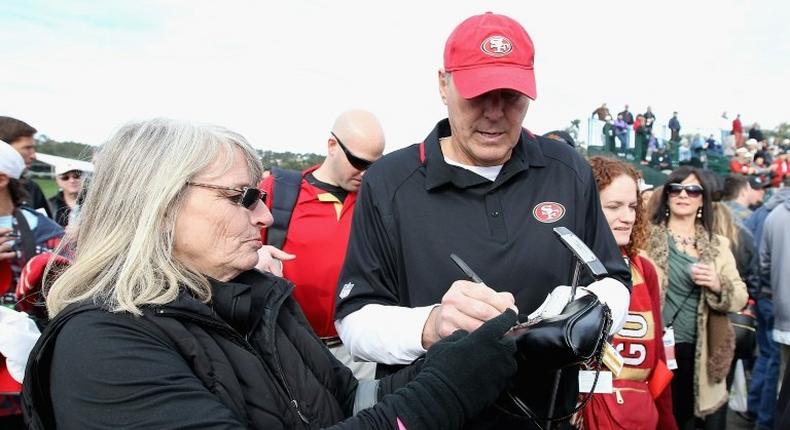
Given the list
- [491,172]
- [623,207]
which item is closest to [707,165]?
[623,207]

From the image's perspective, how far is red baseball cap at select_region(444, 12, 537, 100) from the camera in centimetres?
202

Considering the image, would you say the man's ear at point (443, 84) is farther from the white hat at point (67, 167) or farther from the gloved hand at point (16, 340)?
the white hat at point (67, 167)

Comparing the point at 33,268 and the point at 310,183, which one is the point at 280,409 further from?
the point at 310,183

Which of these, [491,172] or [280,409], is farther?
[491,172]

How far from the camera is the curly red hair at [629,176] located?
3492mm

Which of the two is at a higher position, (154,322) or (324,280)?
(154,322)

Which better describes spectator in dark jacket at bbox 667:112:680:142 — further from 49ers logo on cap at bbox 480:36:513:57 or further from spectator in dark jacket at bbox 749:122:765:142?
49ers logo on cap at bbox 480:36:513:57

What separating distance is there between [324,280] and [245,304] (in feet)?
6.33

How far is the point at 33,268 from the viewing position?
239 centimetres

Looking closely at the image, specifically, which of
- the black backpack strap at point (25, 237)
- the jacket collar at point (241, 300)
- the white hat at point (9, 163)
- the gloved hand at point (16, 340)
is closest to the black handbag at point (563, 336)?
the jacket collar at point (241, 300)

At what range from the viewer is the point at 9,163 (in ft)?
11.4

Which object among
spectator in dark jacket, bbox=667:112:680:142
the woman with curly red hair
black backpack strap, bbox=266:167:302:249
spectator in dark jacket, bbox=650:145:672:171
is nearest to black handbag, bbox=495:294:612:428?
the woman with curly red hair

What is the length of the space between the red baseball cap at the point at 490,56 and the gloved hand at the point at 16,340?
1613 millimetres

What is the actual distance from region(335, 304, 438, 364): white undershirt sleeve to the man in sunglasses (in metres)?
1.35
